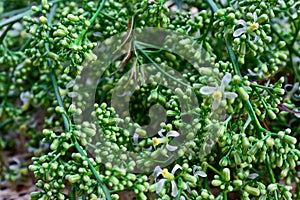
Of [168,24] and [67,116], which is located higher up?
[168,24]

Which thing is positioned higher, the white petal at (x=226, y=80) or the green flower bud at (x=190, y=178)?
the white petal at (x=226, y=80)

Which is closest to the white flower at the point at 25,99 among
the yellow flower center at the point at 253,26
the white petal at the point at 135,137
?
the white petal at the point at 135,137

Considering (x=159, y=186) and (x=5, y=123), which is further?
(x=5, y=123)

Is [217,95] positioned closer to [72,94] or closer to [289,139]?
[289,139]

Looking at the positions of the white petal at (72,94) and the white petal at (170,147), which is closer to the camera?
the white petal at (170,147)

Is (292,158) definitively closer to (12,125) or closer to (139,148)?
(139,148)

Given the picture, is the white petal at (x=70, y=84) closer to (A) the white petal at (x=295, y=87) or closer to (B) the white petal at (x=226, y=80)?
(B) the white petal at (x=226, y=80)

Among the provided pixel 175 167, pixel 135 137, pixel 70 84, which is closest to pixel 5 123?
pixel 70 84

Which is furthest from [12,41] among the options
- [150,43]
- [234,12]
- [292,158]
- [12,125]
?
[292,158]
